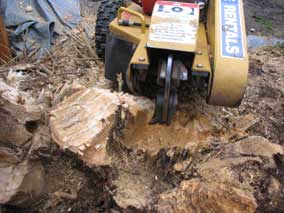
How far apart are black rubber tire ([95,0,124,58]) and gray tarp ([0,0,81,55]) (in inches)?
27.2

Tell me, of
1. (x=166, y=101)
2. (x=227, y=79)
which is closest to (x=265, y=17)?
(x=227, y=79)

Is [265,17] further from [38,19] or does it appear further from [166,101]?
[166,101]

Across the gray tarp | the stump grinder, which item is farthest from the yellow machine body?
the gray tarp

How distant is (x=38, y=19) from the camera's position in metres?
4.23

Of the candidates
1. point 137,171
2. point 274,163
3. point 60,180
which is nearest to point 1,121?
point 60,180

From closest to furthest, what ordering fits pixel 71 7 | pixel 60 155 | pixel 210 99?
pixel 60 155
pixel 210 99
pixel 71 7

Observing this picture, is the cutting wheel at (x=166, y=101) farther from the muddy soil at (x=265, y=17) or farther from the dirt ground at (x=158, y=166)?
the muddy soil at (x=265, y=17)

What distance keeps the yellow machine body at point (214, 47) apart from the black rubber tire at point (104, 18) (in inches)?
33.8

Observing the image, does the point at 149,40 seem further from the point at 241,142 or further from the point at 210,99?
the point at 241,142

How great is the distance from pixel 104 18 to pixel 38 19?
112 cm

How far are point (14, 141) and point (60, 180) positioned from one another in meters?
0.31

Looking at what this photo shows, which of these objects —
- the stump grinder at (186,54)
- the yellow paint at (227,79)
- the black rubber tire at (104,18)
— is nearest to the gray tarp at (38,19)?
the black rubber tire at (104,18)

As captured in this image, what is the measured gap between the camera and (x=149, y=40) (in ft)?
7.27

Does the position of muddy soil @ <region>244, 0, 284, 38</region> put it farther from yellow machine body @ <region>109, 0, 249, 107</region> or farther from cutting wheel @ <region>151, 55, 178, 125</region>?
cutting wheel @ <region>151, 55, 178, 125</region>
